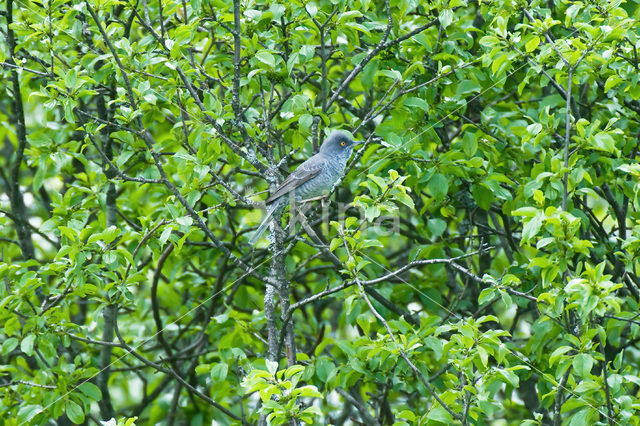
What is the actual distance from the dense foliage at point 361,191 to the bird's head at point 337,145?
0.80 ft

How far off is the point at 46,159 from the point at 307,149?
2.19 meters

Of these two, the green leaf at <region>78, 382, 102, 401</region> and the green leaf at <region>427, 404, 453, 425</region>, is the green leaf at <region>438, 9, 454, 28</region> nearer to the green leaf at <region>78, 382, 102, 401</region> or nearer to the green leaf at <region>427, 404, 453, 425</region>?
the green leaf at <region>427, 404, 453, 425</region>

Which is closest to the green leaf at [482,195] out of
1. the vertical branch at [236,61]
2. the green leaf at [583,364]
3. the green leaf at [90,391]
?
the green leaf at [583,364]

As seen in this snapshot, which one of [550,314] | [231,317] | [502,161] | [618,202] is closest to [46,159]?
[231,317]

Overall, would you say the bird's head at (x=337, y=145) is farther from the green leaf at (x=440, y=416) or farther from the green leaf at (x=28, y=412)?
the green leaf at (x=28, y=412)

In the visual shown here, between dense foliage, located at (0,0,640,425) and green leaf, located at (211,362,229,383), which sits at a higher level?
dense foliage, located at (0,0,640,425)

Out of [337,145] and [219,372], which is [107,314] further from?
[337,145]

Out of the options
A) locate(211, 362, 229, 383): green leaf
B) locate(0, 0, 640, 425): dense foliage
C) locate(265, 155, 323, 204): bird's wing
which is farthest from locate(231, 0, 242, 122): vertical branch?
locate(211, 362, 229, 383): green leaf

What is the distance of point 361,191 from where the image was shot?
20.4 feet

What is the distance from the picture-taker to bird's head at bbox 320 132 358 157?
6.06 m

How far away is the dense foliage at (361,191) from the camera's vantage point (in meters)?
4.23

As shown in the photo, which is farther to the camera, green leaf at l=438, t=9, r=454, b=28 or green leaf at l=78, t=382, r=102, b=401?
green leaf at l=78, t=382, r=102, b=401

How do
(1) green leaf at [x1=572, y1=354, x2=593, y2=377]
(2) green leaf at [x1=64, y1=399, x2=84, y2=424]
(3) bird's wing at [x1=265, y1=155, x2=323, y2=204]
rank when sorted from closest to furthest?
(1) green leaf at [x1=572, y1=354, x2=593, y2=377], (2) green leaf at [x1=64, y1=399, x2=84, y2=424], (3) bird's wing at [x1=265, y1=155, x2=323, y2=204]

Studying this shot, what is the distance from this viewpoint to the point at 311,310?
8328 millimetres
